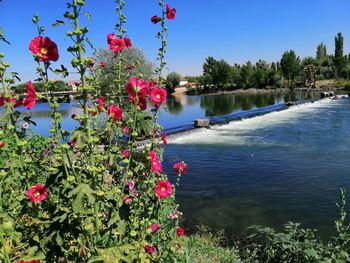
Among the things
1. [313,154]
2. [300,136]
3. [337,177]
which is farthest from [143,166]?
[300,136]

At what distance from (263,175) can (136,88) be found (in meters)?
11.4

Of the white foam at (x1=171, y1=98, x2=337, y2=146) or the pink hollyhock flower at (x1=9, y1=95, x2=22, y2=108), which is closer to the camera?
the pink hollyhock flower at (x1=9, y1=95, x2=22, y2=108)

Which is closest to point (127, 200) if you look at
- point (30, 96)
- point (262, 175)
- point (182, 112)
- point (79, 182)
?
point (79, 182)

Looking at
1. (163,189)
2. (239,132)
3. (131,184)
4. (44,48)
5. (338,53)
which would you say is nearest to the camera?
(44,48)

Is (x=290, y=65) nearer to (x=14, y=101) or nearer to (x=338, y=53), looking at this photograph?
(x=338, y=53)

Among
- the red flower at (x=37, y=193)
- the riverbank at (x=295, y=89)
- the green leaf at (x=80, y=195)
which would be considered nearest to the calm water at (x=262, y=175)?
the red flower at (x=37, y=193)

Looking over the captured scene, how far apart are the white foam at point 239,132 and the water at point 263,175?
6 cm

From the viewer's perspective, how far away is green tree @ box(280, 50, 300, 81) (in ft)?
305

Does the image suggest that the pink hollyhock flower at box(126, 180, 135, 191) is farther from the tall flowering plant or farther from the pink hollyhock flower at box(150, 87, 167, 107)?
the pink hollyhock flower at box(150, 87, 167, 107)

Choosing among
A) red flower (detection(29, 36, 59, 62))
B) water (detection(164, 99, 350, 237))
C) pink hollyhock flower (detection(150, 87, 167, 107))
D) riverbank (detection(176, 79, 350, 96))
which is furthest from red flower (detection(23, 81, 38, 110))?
riverbank (detection(176, 79, 350, 96))

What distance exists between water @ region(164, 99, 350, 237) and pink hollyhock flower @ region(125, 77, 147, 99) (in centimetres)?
671

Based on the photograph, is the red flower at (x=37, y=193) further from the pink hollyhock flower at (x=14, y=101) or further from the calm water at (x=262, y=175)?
the calm water at (x=262, y=175)

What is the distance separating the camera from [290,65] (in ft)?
303

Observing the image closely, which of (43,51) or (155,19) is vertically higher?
(155,19)
